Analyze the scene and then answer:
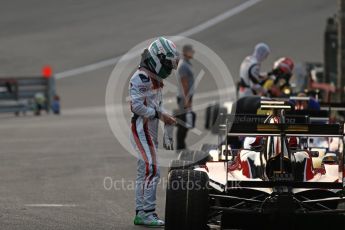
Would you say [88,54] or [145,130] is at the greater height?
[88,54]

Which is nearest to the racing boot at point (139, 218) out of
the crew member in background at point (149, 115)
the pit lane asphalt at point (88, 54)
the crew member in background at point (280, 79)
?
the crew member in background at point (149, 115)

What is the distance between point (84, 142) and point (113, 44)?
26.4m

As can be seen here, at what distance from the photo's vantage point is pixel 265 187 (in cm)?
950

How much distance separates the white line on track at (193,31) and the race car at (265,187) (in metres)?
34.0

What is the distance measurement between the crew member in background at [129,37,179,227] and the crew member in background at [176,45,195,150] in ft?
28.9

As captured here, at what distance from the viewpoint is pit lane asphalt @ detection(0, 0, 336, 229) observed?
14742 millimetres

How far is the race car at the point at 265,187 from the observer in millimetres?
9266

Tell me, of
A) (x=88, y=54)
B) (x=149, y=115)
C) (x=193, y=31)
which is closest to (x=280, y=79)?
(x=149, y=115)

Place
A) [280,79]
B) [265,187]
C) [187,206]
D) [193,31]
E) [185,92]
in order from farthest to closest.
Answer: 1. [193,31]
2. [185,92]
3. [280,79]
4. [265,187]
5. [187,206]

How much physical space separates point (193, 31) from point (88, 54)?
447 cm

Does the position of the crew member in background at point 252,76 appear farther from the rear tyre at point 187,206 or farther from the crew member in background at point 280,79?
the rear tyre at point 187,206

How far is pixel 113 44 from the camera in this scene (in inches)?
1903

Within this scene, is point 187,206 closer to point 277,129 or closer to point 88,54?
point 277,129

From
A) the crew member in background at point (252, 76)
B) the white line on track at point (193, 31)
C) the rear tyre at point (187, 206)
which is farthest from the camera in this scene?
the white line on track at point (193, 31)
